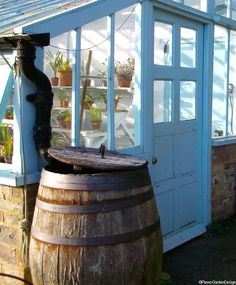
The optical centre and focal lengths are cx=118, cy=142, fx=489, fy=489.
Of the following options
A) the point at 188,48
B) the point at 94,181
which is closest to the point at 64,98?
the point at 94,181

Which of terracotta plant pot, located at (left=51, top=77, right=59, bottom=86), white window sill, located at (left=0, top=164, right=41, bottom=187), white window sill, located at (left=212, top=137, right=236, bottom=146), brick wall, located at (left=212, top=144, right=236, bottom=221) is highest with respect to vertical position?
terracotta plant pot, located at (left=51, top=77, right=59, bottom=86)

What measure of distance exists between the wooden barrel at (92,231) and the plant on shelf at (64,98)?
1066 mm

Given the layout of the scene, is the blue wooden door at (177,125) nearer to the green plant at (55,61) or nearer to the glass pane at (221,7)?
the glass pane at (221,7)

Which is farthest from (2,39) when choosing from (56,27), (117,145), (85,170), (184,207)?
(184,207)

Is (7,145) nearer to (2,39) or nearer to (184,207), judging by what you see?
(2,39)

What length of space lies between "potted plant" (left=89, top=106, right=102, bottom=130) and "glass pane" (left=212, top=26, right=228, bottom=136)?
2160 millimetres

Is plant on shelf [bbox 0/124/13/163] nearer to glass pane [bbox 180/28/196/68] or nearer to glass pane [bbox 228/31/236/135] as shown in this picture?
glass pane [bbox 180/28/196/68]

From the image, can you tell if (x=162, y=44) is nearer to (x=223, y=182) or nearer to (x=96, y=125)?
(x=96, y=125)

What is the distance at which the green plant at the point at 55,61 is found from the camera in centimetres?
374

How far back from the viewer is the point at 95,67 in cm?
403

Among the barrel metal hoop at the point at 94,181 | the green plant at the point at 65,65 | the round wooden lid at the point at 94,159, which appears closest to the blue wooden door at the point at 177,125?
the green plant at the point at 65,65

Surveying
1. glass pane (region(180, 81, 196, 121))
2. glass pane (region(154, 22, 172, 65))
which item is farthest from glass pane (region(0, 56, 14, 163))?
glass pane (region(180, 81, 196, 121))

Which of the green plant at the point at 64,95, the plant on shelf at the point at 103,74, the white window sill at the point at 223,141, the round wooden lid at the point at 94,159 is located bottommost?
the white window sill at the point at 223,141

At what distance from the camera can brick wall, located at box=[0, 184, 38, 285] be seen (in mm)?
3443
